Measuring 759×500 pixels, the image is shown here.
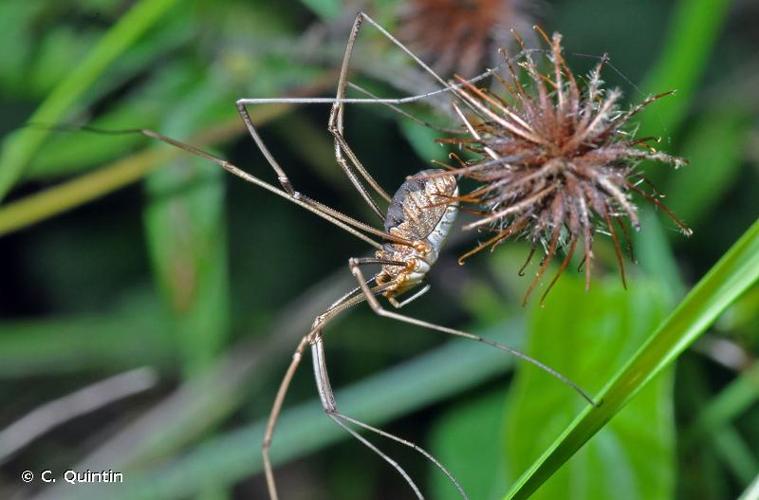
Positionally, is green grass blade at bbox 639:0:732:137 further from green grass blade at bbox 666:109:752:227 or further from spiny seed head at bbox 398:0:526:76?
spiny seed head at bbox 398:0:526:76

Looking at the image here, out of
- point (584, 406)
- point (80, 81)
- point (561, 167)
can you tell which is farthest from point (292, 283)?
point (561, 167)

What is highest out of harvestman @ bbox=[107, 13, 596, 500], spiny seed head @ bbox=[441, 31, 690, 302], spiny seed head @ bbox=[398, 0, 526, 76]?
spiny seed head @ bbox=[398, 0, 526, 76]

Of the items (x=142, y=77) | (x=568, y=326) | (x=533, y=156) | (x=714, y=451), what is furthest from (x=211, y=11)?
(x=714, y=451)

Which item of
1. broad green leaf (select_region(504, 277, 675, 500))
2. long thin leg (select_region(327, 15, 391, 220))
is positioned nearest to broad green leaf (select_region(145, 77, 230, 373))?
long thin leg (select_region(327, 15, 391, 220))

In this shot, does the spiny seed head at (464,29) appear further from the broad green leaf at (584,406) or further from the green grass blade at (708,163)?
the green grass blade at (708,163)

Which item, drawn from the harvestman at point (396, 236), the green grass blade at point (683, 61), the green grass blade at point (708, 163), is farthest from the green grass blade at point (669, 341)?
the green grass blade at point (708, 163)

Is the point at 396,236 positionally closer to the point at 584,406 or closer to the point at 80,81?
the point at 584,406
